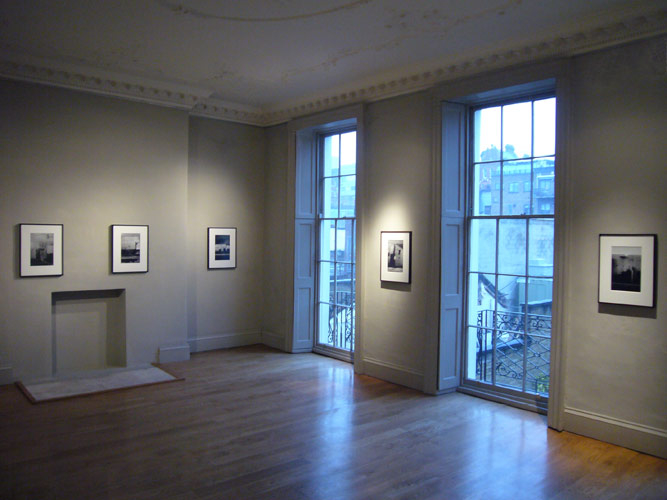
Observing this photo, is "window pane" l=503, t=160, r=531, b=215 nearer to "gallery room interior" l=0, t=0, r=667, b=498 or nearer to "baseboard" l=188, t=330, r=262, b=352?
"gallery room interior" l=0, t=0, r=667, b=498

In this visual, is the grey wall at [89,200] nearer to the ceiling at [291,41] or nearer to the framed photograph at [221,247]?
the ceiling at [291,41]

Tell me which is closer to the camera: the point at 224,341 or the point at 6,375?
the point at 6,375

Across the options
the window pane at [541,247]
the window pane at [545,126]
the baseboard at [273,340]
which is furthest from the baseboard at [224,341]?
the window pane at [545,126]

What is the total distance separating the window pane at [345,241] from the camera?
8.34 metres

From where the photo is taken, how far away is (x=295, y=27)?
219 inches

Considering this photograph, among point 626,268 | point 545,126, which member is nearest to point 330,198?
point 545,126

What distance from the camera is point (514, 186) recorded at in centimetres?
626

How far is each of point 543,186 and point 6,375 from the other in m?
7.04

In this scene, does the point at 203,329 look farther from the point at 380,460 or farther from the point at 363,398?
the point at 380,460

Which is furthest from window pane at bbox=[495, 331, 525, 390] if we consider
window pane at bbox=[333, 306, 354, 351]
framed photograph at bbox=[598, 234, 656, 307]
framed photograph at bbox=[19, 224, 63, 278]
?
framed photograph at bbox=[19, 224, 63, 278]

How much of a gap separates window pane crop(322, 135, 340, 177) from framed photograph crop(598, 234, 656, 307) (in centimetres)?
458

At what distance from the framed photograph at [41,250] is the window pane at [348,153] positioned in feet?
13.9

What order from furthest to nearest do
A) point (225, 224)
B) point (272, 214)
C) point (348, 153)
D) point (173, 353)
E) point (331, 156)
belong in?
point (272, 214)
point (225, 224)
point (331, 156)
point (348, 153)
point (173, 353)

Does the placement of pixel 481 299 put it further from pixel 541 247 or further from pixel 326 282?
pixel 326 282
